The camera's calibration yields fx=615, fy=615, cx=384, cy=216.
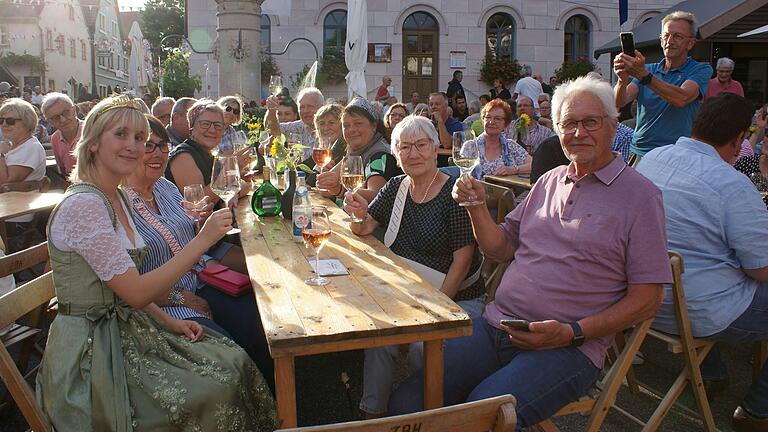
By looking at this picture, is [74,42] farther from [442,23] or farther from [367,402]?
[367,402]

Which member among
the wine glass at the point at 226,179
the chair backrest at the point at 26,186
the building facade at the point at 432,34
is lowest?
the chair backrest at the point at 26,186

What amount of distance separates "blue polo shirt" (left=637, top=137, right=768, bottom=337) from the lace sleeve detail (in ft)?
7.15

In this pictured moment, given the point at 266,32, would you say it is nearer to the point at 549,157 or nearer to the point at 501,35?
the point at 501,35

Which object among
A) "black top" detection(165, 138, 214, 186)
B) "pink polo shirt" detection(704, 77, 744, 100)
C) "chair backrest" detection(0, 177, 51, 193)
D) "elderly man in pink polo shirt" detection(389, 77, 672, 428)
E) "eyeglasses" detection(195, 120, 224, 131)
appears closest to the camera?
"elderly man in pink polo shirt" detection(389, 77, 672, 428)

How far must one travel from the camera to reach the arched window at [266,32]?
18594mm

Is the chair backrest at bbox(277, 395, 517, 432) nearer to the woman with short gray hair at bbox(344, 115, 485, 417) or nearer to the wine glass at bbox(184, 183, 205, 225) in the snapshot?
the woman with short gray hair at bbox(344, 115, 485, 417)

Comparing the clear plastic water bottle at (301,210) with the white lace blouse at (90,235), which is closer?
the white lace blouse at (90,235)

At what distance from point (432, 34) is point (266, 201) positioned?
53.9 ft

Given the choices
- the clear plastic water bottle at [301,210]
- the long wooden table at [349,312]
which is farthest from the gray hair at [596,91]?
the clear plastic water bottle at [301,210]

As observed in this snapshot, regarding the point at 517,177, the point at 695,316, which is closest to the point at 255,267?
the point at 695,316

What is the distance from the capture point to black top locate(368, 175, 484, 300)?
116 inches

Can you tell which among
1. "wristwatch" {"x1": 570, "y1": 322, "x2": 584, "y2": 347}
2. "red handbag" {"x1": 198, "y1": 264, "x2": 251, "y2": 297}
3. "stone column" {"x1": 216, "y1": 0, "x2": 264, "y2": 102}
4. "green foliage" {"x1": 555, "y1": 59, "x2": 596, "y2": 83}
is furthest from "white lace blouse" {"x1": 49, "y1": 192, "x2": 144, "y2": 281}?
"green foliage" {"x1": 555, "y1": 59, "x2": 596, "y2": 83}

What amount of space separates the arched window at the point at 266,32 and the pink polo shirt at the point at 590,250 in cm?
1736

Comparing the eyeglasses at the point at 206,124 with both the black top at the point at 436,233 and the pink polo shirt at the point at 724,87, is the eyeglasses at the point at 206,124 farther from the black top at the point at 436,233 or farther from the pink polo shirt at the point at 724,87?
the pink polo shirt at the point at 724,87
